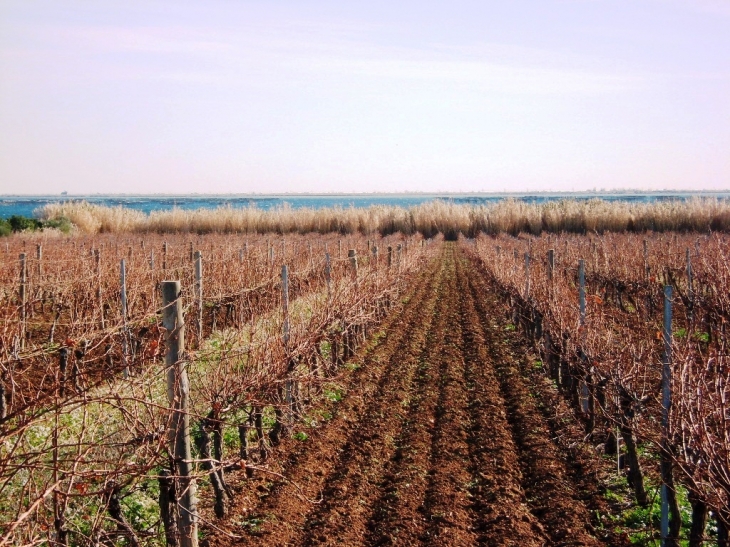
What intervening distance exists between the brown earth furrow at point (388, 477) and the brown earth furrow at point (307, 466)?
0.44 feet

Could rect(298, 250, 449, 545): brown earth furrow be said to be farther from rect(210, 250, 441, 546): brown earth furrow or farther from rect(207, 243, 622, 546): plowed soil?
rect(210, 250, 441, 546): brown earth furrow

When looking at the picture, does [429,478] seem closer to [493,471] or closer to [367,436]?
[493,471]

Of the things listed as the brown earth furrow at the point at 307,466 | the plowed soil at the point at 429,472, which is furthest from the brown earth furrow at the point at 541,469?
the brown earth furrow at the point at 307,466

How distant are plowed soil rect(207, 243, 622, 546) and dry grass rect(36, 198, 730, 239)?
2912cm

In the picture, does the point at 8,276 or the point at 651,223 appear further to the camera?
the point at 651,223

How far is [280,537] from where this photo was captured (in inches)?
185

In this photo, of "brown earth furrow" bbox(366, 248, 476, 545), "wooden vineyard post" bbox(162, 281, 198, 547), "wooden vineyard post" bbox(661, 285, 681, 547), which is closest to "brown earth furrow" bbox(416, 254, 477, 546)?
"brown earth furrow" bbox(366, 248, 476, 545)

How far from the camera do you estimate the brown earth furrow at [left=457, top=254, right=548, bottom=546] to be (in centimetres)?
484

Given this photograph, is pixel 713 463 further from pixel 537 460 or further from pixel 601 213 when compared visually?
pixel 601 213

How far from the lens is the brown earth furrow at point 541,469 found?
491cm

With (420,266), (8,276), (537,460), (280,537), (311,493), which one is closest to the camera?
(280,537)

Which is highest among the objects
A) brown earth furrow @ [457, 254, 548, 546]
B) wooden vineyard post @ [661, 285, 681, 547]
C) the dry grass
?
the dry grass

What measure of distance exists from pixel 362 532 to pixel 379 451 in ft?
5.10

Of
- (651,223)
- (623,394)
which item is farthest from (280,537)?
(651,223)
